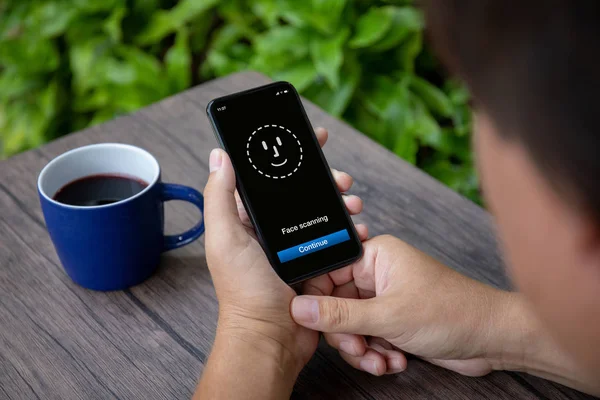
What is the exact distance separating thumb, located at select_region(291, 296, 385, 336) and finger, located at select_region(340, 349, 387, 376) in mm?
31

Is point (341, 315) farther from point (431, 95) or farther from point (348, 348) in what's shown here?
point (431, 95)

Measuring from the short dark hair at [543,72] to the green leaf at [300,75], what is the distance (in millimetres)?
1622

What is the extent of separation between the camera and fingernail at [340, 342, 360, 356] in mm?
784

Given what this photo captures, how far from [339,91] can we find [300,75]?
127mm

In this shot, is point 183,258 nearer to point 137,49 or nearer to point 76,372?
point 76,372

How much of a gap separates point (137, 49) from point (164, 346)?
1735mm

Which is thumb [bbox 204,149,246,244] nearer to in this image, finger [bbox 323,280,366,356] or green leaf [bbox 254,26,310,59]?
finger [bbox 323,280,366,356]

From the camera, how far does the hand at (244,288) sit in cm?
78

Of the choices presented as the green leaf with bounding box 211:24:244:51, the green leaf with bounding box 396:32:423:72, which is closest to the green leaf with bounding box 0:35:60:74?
the green leaf with bounding box 211:24:244:51

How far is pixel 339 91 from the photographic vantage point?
6.68 feet

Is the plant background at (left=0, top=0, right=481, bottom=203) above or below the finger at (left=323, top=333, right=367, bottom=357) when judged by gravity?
below

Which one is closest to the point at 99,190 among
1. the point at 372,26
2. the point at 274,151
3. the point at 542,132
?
the point at 274,151

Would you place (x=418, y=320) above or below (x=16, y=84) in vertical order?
above

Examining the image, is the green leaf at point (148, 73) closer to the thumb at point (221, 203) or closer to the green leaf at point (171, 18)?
the green leaf at point (171, 18)
